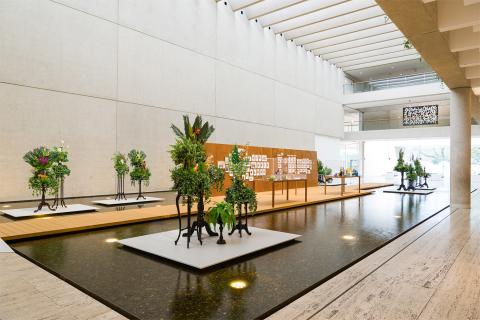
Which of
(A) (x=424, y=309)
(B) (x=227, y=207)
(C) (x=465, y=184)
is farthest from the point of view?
(C) (x=465, y=184)

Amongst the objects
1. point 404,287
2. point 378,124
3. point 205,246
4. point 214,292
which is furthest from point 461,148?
point 378,124

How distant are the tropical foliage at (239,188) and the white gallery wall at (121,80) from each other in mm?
7094

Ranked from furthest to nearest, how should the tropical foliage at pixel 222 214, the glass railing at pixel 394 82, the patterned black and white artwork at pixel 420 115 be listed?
the patterned black and white artwork at pixel 420 115, the glass railing at pixel 394 82, the tropical foliage at pixel 222 214

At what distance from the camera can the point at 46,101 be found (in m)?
9.35

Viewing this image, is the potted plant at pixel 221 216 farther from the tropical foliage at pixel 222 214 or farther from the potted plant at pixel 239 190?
the potted plant at pixel 239 190

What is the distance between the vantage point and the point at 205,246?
13.9ft

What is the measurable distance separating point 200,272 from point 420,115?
73.3 ft

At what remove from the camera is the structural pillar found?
8852 millimetres

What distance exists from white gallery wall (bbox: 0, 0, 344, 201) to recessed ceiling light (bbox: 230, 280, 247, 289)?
27.9 feet

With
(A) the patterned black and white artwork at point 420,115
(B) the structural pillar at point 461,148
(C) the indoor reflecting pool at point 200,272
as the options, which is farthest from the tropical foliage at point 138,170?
(A) the patterned black and white artwork at point 420,115

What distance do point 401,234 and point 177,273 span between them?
385 centimetres

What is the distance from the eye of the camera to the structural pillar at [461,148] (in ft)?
29.0

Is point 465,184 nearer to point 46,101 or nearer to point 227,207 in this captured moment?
point 227,207

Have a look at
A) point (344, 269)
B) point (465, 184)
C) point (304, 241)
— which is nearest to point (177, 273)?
point (344, 269)
